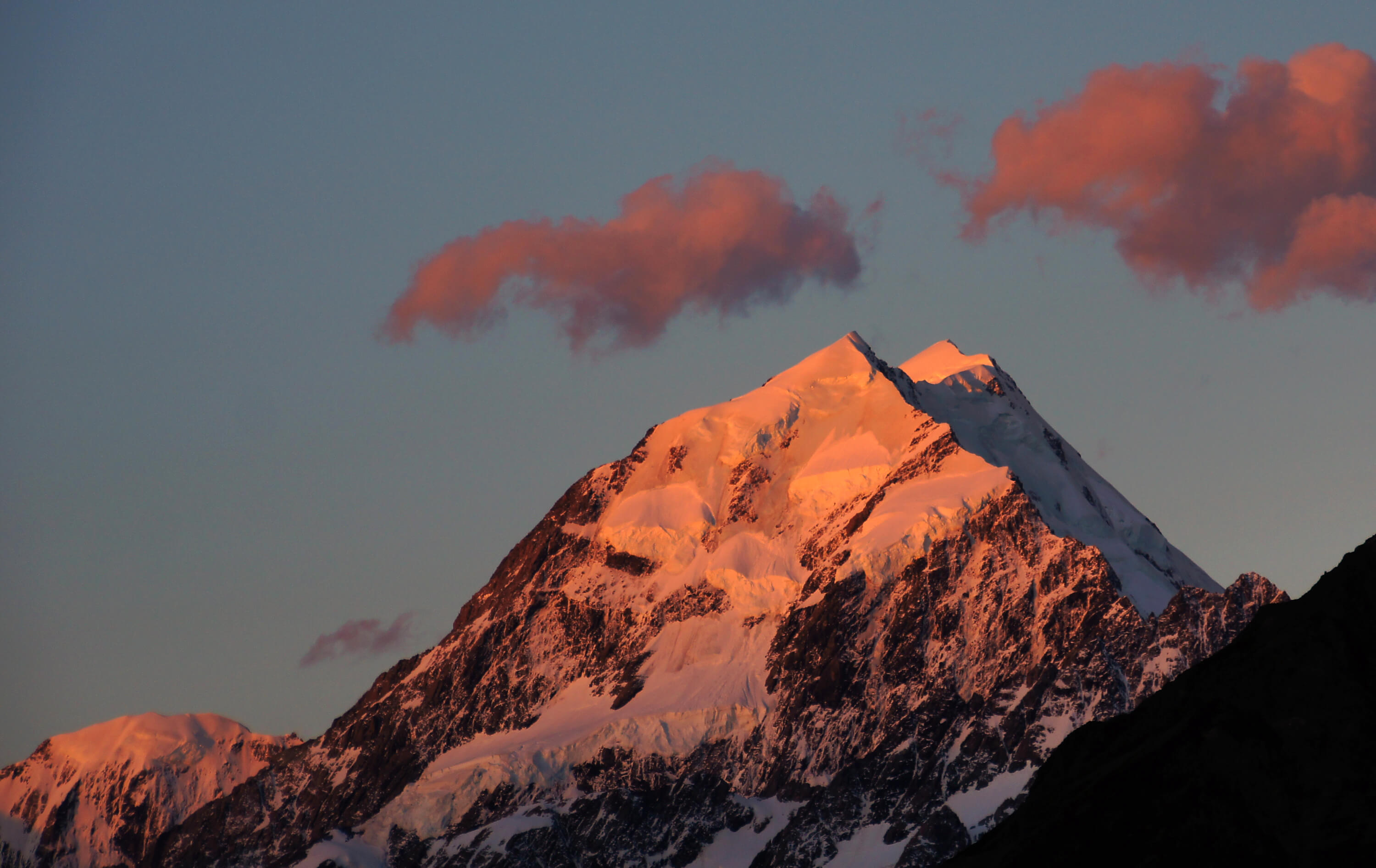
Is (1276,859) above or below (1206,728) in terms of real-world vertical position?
below

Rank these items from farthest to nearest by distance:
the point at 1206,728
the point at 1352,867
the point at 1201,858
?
the point at 1206,728 → the point at 1201,858 → the point at 1352,867

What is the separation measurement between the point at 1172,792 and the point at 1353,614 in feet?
72.8

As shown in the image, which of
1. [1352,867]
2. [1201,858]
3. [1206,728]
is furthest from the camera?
[1206,728]

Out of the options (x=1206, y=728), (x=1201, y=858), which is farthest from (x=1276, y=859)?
(x=1206, y=728)

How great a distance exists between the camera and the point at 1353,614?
198875 millimetres

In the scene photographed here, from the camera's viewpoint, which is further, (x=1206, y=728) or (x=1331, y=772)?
(x=1206, y=728)

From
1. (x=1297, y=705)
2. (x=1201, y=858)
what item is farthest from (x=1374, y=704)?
(x=1201, y=858)

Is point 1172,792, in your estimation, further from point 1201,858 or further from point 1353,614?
point 1353,614

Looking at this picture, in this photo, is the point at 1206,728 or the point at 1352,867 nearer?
the point at 1352,867

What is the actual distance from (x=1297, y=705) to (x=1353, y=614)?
10496 millimetres

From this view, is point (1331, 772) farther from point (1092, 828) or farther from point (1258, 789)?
point (1092, 828)

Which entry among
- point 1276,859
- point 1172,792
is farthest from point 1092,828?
point 1276,859

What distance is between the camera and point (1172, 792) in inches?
7667

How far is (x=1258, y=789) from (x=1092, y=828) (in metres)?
16.8
